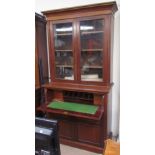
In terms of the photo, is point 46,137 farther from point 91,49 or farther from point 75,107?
point 91,49

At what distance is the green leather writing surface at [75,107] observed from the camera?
2.27m

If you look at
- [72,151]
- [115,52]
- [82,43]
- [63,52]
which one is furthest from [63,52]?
[72,151]

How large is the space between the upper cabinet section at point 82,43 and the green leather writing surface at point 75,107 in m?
0.34

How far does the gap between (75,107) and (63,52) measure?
0.90 m

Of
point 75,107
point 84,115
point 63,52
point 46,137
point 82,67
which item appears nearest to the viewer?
point 46,137

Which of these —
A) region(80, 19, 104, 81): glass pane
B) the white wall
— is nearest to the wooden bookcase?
region(80, 19, 104, 81): glass pane

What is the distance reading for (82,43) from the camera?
8.10 feet

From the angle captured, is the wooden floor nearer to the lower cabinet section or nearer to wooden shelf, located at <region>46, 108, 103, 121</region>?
the lower cabinet section

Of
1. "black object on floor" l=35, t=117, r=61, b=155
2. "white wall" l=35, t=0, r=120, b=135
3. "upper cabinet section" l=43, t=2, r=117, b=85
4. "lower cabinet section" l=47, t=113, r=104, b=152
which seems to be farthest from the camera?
"white wall" l=35, t=0, r=120, b=135

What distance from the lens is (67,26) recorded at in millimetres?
2521

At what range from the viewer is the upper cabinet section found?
7.44 feet

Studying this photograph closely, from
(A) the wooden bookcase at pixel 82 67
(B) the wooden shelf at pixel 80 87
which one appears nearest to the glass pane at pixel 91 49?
(A) the wooden bookcase at pixel 82 67
